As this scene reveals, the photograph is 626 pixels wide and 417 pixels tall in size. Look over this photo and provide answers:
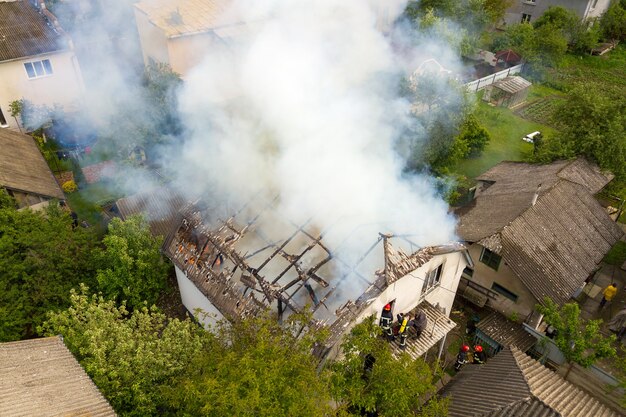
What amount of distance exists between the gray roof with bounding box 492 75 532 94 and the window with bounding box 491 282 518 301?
→ 1801cm

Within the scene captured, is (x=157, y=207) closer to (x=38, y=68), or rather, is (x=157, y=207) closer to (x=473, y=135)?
(x=38, y=68)

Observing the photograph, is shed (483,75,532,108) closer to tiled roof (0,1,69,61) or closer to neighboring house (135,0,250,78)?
neighboring house (135,0,250,78)

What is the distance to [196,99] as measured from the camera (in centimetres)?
2047

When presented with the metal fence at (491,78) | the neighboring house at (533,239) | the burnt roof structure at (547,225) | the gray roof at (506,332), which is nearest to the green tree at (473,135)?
the burnt roof structure at (547,225)

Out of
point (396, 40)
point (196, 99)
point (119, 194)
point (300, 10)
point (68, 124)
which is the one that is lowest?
point (119, 194)

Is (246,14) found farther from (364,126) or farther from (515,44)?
(515,44)

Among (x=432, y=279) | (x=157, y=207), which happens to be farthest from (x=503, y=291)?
(x=157, y=207)

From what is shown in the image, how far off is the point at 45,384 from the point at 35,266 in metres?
6.02

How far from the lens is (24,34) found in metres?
24.7

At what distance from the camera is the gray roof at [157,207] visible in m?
17.5

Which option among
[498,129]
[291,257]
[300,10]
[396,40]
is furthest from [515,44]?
[291,257]

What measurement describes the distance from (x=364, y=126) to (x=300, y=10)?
19.4 feet

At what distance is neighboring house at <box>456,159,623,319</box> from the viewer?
15.2m

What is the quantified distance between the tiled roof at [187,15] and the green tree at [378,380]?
17908mm
